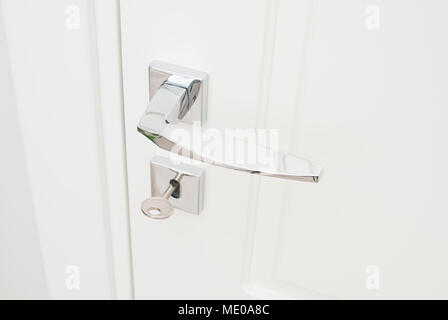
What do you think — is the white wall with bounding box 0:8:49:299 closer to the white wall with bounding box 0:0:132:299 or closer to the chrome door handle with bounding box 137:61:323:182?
the white wall with bounding box 0:0:132:299

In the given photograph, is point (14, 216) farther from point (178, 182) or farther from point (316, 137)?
point (316, 137)

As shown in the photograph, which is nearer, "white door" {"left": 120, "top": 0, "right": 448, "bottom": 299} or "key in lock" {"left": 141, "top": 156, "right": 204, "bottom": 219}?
"white door" {"left": 120, "top": 0, "right": 448, "bottom": 299}

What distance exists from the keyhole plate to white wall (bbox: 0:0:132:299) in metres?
0.04

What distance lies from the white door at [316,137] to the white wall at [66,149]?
23 mm

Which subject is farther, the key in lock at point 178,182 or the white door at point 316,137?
the key in lock at point 178,182

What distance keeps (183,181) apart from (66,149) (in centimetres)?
13

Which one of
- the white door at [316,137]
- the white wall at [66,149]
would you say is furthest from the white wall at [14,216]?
the white door at [316,137]

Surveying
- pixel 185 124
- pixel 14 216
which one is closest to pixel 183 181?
pixel 185 124

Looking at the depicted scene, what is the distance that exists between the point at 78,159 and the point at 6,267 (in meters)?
0.33

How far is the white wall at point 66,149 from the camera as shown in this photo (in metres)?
0.50

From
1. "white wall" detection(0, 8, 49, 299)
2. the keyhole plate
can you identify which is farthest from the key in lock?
"white wall" detection(0, 8, 49, 299)

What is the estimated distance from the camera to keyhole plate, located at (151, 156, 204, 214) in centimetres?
54

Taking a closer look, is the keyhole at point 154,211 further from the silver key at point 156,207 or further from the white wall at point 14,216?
the white wall at point 14,216
